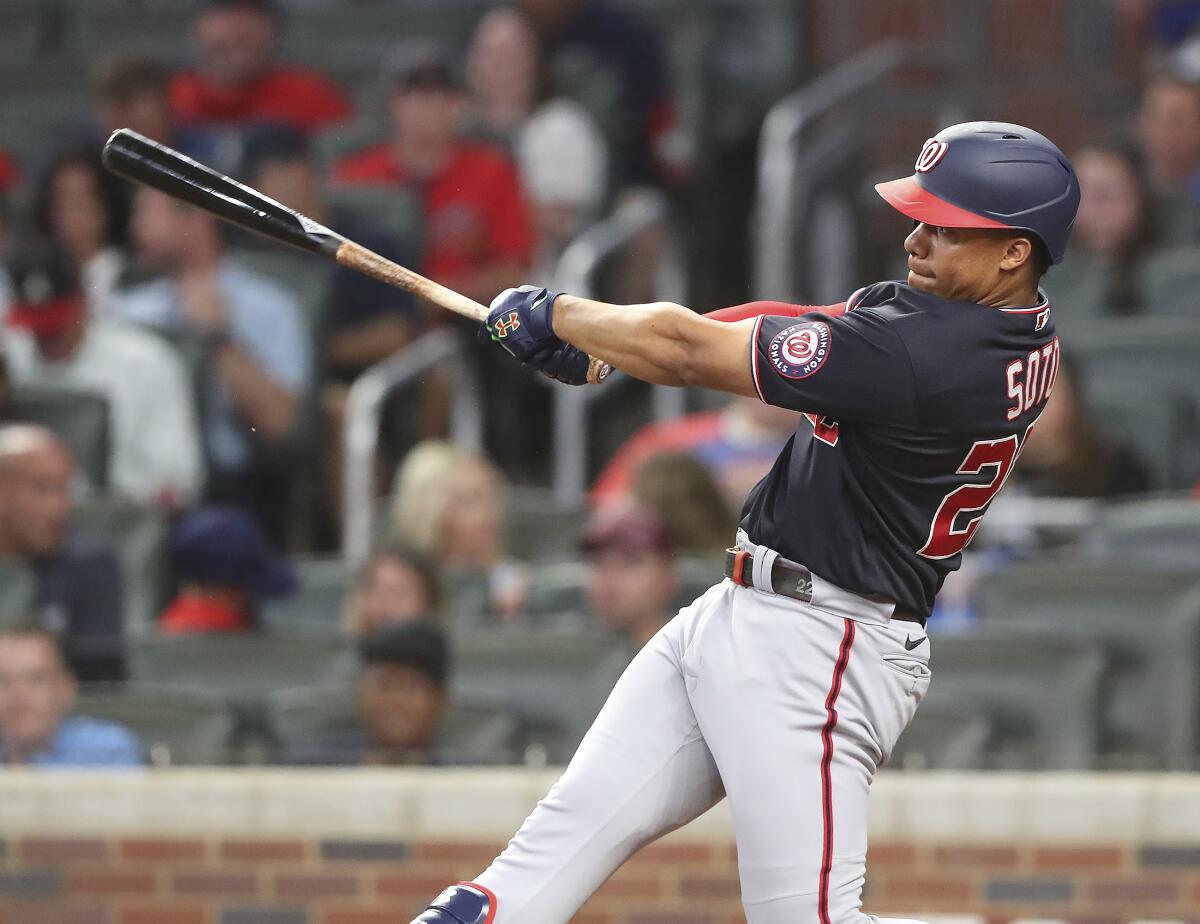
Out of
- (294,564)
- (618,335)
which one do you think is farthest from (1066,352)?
(618,335)

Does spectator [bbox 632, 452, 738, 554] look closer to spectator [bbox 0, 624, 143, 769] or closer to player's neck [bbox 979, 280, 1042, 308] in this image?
→ spectator [bbox 0, 624, 143, 769]

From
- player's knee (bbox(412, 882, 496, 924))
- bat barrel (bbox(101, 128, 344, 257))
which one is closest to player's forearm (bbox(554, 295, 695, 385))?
bat barrel (bbox(101, 128, 344, 257))

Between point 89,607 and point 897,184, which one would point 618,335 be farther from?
point 89,607

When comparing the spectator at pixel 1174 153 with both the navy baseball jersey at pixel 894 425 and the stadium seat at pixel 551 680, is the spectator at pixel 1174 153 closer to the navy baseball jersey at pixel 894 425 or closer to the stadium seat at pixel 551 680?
the stadium seat at pixel 551 680

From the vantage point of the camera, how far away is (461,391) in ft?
23.6

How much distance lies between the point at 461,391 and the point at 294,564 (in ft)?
3.05

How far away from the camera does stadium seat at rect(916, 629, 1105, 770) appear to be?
16.7 ft

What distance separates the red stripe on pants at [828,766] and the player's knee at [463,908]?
0.49 meters

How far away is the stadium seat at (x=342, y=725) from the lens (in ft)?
16.8

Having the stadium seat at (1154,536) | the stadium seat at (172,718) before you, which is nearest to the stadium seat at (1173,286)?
the stadium seat at (1154,536)

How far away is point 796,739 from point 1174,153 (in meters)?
4.47

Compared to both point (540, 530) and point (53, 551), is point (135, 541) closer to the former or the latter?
point (53, 551)

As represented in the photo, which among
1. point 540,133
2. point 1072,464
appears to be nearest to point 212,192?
point 1072,464

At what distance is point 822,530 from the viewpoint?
3.21m
